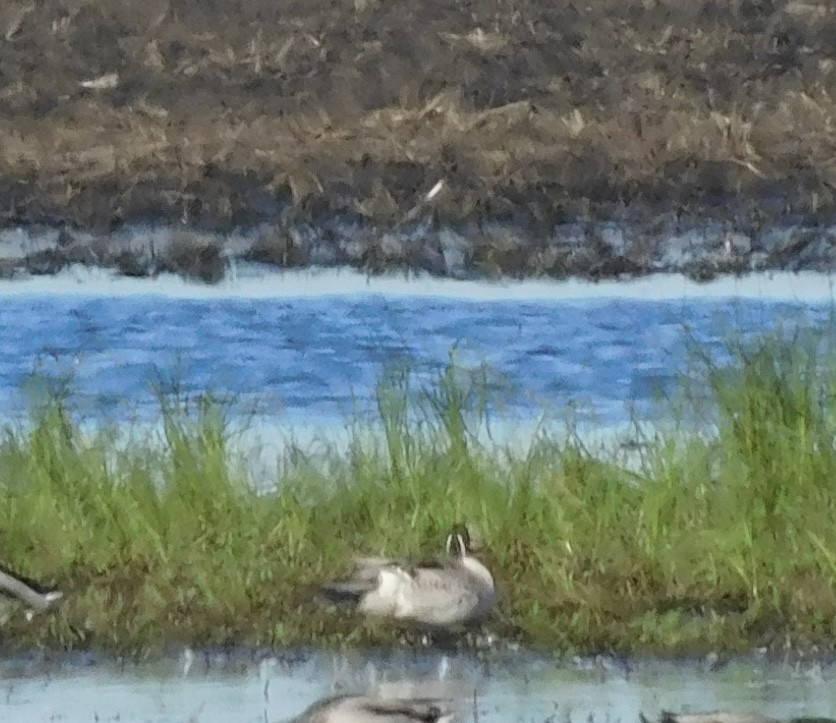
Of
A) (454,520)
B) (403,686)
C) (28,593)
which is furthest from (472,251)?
(28,593)

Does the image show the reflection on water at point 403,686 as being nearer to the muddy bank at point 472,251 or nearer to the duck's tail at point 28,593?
the duck's tail at point 28,593

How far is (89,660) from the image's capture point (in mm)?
1480

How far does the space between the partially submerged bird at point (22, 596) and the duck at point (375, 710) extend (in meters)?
0.30

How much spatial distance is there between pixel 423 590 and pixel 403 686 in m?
0.12

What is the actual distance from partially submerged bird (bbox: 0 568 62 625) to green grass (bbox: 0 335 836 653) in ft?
0.05

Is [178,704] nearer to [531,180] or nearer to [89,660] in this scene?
[89,660]

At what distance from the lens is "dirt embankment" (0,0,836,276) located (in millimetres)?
1504

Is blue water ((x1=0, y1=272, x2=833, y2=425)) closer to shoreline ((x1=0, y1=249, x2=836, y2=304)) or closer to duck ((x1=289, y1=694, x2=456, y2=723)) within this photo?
shoreline ((x1=0, y1=249, x2=836, y2=304))

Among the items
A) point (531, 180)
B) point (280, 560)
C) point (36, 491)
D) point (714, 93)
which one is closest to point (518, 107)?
point (531, 180)

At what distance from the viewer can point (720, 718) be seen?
144 centimetres

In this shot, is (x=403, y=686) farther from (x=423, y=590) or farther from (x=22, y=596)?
(x=22, y=596)

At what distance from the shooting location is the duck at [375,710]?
1.44 m

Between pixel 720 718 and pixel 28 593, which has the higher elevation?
pixel 28 593

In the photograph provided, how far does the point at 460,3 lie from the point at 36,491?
0.74 meters
